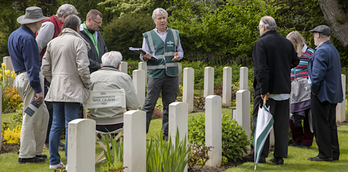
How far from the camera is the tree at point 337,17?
12.2 metres

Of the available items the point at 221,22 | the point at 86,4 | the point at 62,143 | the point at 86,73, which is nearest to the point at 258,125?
the point at 86,73

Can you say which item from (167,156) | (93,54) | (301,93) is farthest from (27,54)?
(301,93)

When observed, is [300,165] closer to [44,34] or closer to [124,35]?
[44,34]

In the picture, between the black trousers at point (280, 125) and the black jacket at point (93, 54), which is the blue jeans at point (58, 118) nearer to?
the black jacket at point (93, 54)

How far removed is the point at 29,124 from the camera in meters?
4.78

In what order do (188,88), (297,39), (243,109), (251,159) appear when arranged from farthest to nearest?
1. (188,88)
2. (297,39)
3. (243,109)
4. (251,159)

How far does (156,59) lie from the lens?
6262 millimetres

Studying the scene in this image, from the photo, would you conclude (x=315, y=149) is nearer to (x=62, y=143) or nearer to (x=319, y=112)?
(x=319, y=112)

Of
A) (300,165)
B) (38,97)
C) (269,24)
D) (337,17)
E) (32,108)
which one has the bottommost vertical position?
(300,165)

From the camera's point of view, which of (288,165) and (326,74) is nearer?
(288,165)

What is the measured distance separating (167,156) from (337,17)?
34.4ft

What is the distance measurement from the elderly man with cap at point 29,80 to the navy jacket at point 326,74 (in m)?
3.64

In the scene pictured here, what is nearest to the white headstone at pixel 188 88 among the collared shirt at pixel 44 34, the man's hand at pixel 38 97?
the collared shirt at pixel 44 34

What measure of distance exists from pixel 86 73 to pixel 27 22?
1.12m
